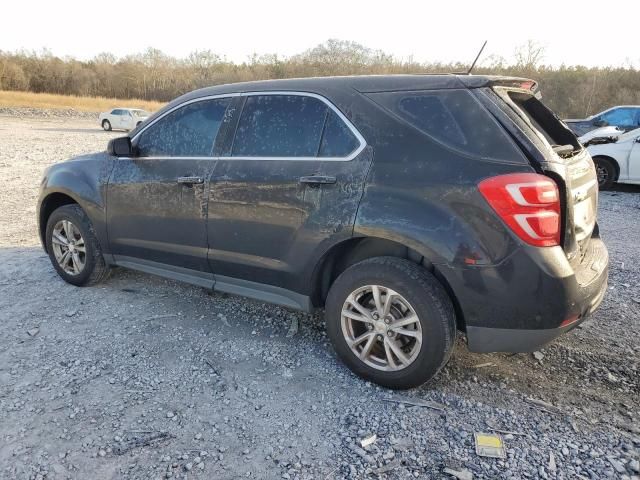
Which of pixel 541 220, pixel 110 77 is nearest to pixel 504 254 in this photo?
pixel 541 220

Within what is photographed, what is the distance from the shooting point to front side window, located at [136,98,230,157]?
3705 millimetres

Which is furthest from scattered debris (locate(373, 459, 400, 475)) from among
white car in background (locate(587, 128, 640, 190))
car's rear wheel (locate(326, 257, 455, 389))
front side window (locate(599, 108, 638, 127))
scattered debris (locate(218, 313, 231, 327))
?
front side window (locate(599, 108, 638, 127))

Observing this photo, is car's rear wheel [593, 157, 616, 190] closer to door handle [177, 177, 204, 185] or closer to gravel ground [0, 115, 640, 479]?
gravel ground [0, 115, 640, 479]

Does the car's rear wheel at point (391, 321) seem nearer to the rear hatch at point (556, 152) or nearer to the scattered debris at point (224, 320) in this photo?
the rear hatch at point (556, 152)

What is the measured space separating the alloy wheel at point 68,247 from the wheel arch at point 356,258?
246 centimetres

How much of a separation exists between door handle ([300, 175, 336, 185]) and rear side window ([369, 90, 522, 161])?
0.55m

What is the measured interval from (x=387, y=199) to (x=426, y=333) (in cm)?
79

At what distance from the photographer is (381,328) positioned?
2.95 meters

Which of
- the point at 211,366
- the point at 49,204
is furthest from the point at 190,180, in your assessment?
the point at 49,204

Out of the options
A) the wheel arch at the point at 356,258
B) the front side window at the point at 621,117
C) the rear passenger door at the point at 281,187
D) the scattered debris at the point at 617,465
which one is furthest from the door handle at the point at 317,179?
the front side window at the point at 621,117

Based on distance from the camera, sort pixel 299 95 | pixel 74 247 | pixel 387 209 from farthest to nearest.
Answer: pixel 74 247, pixel 299 95, pixel 387 209

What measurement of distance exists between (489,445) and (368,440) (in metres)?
0.62

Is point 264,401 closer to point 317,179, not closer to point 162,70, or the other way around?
point 317,179

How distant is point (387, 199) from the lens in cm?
282
